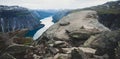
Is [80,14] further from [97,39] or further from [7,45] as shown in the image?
[7,45]

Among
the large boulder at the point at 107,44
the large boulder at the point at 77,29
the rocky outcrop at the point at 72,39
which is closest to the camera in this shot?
the rocky outcrop at the point at 72,39

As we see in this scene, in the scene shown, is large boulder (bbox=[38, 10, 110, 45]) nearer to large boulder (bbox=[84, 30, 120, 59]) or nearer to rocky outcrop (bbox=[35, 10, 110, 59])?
rocky outcrop (bbox=[35, 10, 110, 59])

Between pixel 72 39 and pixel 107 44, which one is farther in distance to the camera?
pixel 72 39

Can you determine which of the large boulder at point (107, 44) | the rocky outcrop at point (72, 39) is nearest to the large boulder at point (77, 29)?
the rocky outcrop at point (72, 39)

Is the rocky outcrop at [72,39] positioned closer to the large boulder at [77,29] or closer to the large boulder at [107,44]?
the large boulder at [77,29]

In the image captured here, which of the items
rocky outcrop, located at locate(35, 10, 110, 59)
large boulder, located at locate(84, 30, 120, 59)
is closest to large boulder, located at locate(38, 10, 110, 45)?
rocky outcrop, located at locate(35, 10, 110, 59)

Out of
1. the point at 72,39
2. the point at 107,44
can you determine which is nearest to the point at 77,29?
the point at 72,39

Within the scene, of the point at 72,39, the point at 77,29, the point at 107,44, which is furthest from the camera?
the point at 77,29

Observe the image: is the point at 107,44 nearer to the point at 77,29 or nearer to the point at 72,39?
the point at 72,39

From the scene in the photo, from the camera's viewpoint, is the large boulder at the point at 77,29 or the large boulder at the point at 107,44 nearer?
the large boulder at the point at 107,44

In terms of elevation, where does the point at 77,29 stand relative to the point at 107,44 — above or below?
below

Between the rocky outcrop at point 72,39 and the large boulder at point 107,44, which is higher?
the large boulder at point 107,44

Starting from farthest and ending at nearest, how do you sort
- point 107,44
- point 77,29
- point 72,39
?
1. point 77,29
2. point 72,39
3. point 107,44
